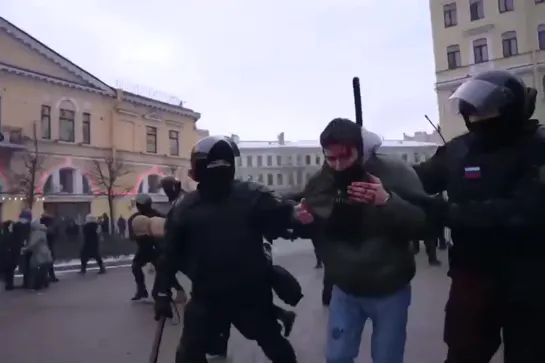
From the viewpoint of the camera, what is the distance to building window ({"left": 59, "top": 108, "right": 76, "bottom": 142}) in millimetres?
30172

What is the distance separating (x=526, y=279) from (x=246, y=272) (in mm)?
1389

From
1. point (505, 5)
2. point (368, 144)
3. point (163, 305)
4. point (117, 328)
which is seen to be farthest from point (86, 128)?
point (368, 144)

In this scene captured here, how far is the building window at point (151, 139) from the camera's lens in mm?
34750

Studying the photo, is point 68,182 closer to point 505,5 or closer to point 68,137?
point 68,137

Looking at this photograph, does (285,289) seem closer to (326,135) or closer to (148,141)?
(326,135)

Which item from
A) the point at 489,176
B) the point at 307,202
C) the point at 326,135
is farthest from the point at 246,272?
the point at 489,176

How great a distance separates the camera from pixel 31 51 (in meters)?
29.8

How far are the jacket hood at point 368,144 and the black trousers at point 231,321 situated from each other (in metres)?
0.89

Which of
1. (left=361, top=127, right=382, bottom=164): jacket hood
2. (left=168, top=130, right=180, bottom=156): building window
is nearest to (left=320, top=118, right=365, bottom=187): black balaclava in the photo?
(left=361, top=127, right=382, bottom=164): jacket hood

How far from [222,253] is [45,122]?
28.6 meters

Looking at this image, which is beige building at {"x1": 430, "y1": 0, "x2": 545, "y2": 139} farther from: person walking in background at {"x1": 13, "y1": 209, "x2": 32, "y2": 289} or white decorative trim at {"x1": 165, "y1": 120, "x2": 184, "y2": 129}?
person walking in background at {"x1": 13, "y1": 209, "x2": 32, "y2": 289}

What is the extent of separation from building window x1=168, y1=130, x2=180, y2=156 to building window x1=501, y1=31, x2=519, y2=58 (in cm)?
1951

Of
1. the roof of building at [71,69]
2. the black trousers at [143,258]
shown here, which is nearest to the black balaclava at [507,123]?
the black trousers at [143,258]

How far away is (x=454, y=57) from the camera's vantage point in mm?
32969
